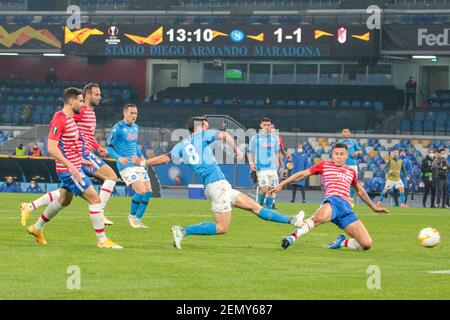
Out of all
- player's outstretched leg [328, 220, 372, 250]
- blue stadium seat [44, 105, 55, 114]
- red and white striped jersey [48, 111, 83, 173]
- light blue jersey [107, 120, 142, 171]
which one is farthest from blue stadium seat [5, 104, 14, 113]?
player's outstretched leg [328, 220, 372, 250]

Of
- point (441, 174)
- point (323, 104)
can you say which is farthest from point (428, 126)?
point (441, 174)

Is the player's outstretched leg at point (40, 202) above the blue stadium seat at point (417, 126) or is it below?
below

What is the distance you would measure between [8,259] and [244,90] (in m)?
42.2

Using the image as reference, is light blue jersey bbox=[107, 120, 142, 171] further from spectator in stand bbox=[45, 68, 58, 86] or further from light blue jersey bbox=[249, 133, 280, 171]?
spectator in stand bbox=[45, 68, 58, 86]

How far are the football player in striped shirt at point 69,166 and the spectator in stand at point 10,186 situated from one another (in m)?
22.9

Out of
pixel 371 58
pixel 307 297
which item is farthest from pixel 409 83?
pixel 307 297

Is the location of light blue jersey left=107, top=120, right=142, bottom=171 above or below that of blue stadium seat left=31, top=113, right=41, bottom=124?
below

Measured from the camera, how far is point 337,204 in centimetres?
1712

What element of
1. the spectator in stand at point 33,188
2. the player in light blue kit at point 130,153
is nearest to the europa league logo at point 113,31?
the spectator in stand at point 33,188

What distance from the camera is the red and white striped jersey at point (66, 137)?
16.7m

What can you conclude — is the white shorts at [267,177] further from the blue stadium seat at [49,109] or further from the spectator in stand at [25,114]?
the blue stadium seat at [49,109]

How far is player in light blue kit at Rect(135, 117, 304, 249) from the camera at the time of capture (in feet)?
56.1

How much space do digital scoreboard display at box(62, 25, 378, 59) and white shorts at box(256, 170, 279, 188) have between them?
2045 centimetres

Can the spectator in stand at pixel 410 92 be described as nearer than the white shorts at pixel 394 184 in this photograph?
No
